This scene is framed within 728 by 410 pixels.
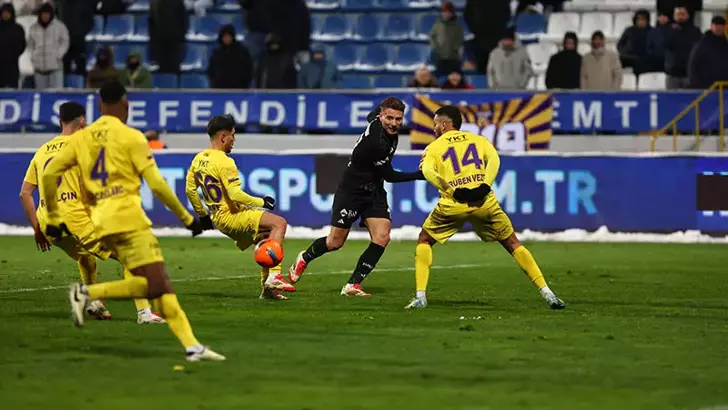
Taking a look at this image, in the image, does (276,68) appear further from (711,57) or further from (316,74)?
(711,57)

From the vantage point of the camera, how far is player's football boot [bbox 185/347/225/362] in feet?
32.1

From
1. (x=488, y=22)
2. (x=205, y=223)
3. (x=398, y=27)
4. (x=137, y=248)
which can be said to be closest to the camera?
(x=137, y=248)

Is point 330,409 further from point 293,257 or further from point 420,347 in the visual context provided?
point 293,257

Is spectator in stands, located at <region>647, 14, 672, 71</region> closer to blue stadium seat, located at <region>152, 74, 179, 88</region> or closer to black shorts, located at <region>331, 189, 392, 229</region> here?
blue stadium seat, located at <region>152, 74, 179, 88</region>

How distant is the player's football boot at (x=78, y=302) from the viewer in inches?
399

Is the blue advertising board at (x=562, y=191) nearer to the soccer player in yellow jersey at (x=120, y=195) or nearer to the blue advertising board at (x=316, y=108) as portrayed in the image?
the blue advertising board at (x=316, y=108)

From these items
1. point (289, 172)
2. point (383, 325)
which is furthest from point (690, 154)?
point (383, 325)

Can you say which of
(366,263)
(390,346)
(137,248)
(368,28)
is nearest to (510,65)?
(368,28)

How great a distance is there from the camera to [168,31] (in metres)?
29.1

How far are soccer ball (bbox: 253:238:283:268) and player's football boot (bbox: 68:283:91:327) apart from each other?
153 inches

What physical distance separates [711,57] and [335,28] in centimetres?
909

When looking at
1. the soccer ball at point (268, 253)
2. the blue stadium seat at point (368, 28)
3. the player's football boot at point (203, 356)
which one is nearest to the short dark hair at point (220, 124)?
the soccer ball at point (268, 253)

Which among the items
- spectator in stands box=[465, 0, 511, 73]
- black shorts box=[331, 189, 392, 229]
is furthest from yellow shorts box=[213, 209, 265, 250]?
spectator in stands box=[465, 0, 511, 73]

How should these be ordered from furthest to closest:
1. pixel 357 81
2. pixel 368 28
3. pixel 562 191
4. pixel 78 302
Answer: pixel 368 28 → pixel 357 81 → pixel 562 191 → pixel 78 302
